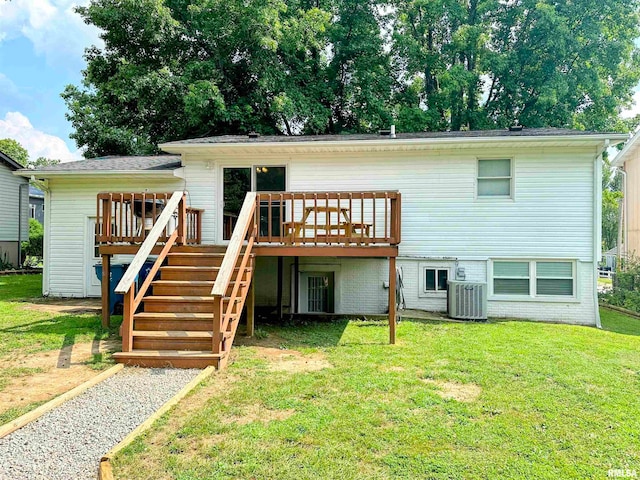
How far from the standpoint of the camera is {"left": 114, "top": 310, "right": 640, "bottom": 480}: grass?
278cm

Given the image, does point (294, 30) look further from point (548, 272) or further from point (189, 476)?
point (189, 476)

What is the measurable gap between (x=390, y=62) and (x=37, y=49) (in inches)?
679

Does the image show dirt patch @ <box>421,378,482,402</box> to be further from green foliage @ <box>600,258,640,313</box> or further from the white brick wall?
green foliage @ <box>600,258,640,313</box>

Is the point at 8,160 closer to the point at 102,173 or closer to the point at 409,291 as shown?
the point at 102,173

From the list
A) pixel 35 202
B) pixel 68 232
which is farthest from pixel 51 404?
pixel 35 202

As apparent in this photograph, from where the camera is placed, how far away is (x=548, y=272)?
8.79 m

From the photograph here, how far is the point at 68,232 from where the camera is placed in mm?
10367

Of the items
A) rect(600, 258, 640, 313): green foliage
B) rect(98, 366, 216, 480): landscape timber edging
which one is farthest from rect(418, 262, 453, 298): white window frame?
rect(600, 258, 640, 313): green foliage

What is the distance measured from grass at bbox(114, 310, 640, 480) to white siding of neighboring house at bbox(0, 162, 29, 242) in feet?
58.2

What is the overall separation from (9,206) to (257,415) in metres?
20.3

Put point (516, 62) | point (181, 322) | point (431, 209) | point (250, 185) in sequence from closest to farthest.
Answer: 1. point (181, 322)
2. point (431, 209)
3. point (250, 185)
4. point (516, 62)

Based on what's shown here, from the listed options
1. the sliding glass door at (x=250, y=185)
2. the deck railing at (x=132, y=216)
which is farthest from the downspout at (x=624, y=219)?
the deck railing at (x=132, y=216)

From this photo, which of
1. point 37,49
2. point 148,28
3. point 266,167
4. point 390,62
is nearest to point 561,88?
point 390,62

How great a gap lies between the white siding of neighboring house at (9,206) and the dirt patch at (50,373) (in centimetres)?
1601
